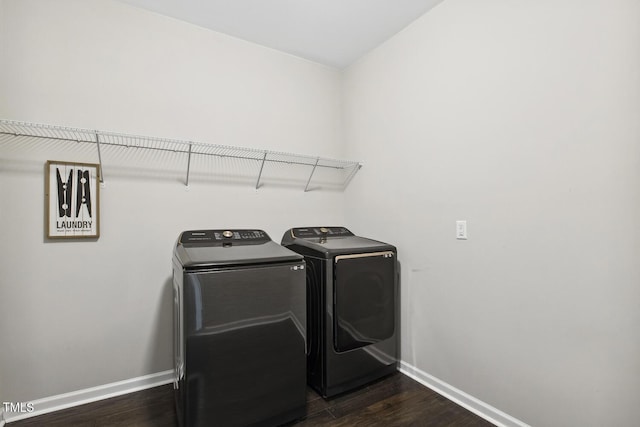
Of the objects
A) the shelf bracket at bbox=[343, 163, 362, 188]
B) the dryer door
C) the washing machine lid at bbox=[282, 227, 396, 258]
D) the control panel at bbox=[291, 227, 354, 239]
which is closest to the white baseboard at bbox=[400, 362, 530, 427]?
the dryer door

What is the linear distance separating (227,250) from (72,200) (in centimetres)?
102

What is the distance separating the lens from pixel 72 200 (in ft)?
5.99

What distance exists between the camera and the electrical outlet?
185cm

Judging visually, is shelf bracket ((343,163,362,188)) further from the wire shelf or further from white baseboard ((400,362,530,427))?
white baseboard ((400,362,530,427))

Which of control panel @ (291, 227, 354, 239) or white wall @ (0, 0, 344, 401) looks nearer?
white wall @ (0, 0, 344, 401)

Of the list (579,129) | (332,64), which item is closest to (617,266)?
(579,129)

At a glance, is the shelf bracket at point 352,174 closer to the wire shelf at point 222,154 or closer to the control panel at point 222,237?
the wire shelf at point 222,154

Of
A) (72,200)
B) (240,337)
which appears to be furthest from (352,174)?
(72,200)

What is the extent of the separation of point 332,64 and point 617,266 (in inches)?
99.1

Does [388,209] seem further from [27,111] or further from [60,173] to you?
[27,111]

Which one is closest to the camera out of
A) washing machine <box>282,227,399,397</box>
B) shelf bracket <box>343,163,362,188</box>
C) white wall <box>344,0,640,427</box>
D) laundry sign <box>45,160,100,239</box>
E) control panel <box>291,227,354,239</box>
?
white wall <box>344,0,640,427</box>

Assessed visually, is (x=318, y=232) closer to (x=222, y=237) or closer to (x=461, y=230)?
(x=222, y=237)

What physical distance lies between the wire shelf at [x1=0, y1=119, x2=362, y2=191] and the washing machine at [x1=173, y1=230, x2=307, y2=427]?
81 cm

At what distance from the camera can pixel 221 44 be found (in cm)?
233
